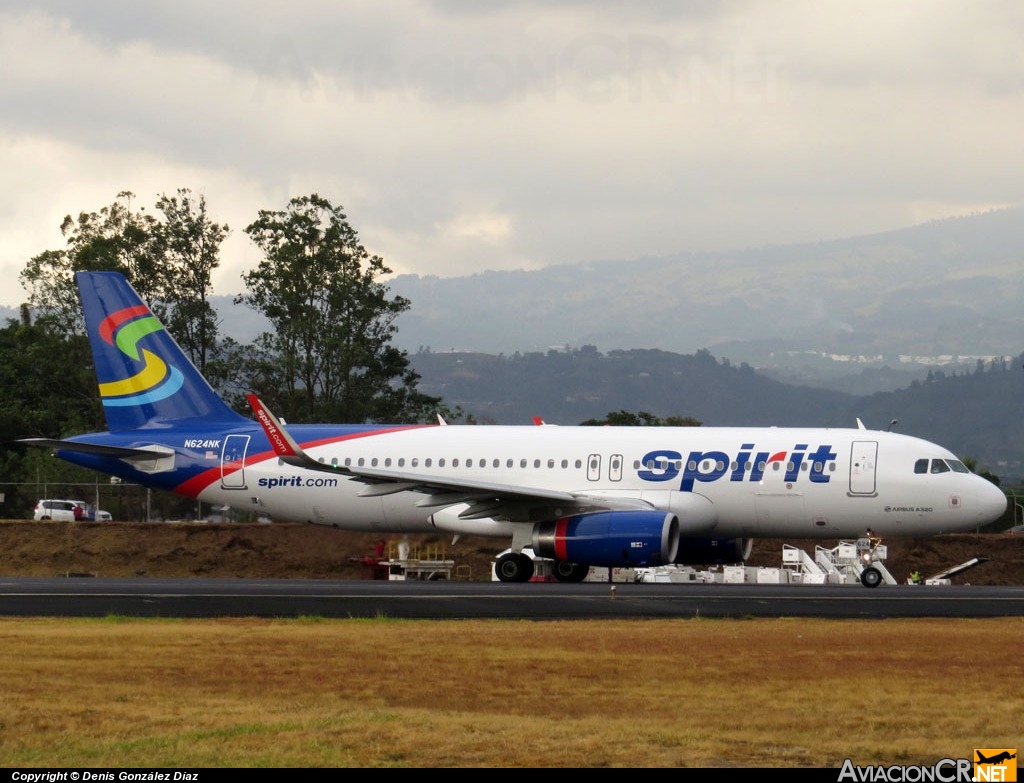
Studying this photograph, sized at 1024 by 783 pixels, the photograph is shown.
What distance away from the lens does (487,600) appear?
2755cm

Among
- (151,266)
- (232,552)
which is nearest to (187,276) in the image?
(151,266)

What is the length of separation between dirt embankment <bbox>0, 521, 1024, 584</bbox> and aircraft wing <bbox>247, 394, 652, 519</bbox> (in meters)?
8.68

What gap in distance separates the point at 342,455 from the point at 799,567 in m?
12.9

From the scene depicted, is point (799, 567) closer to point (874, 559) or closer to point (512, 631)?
point (874, 559)

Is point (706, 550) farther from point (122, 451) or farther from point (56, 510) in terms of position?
point (56, 510)

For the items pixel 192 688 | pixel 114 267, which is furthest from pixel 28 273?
pixel 192 688

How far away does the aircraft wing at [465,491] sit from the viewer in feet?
108

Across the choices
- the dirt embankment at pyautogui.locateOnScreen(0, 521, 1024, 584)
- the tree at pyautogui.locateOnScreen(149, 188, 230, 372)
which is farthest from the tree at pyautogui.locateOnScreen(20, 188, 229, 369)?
the dirt embankment at pyautogui.locateOnScreen(0, 521, 1024, 584)

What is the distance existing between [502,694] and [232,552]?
102 ft

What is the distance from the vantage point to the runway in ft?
81.0

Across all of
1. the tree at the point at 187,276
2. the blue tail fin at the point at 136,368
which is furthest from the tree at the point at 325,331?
the blue tail fin at the point at 136,368

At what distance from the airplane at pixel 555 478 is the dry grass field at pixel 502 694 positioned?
11.2m

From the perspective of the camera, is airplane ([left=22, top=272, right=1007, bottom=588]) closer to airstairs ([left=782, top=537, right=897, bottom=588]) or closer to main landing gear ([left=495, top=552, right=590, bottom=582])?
main landing gear ([left=495, top=552, right=590, bottom=582])

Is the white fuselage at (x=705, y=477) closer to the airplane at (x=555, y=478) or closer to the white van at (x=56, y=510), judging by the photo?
the airplane at (x=555, y=478)
